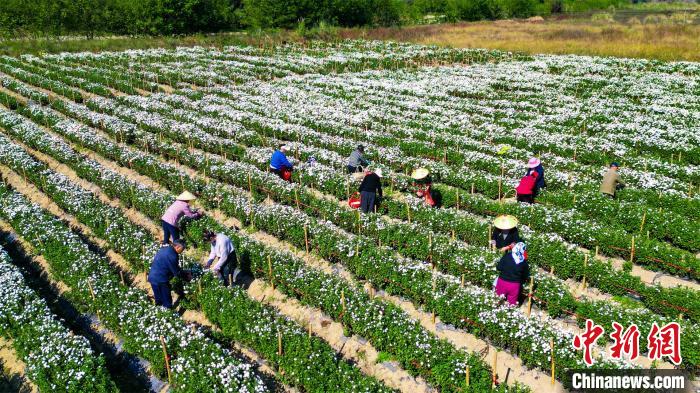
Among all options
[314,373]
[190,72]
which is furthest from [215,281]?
[190,72]

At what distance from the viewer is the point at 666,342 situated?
35.2 feet

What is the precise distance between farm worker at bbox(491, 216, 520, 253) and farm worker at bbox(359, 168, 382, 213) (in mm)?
5306

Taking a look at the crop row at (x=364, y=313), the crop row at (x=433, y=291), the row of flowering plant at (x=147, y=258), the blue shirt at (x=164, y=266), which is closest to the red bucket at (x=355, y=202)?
the crop row at (x=433, y=291)

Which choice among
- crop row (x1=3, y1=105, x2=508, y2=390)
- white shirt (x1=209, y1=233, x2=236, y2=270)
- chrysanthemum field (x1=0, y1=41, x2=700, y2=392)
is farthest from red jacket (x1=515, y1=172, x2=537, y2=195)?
white shirt (x1=209, y1=233, x2=236, y2=270)

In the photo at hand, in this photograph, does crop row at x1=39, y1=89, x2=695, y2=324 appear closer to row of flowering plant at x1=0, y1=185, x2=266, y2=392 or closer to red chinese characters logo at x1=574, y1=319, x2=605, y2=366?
red chinese characters logo at x1=574, y1=319, x2=605, y2=366

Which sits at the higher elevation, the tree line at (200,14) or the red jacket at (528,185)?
the tree line at (200,14)

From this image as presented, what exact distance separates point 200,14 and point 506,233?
85.0 metres

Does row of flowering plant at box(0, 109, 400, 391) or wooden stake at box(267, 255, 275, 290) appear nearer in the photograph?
row of flowering plant at box(0, 109, 400, 391)

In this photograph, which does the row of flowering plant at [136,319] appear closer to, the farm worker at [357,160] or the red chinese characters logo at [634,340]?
the red chinese characters logo at [634,340]

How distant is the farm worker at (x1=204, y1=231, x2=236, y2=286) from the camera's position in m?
13.7

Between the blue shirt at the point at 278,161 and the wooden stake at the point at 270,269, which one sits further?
the blue shirt at the point at 278,161

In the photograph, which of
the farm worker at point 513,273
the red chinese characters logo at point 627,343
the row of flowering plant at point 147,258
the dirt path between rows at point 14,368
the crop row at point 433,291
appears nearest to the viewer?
the row of flowering plant at point 147,258

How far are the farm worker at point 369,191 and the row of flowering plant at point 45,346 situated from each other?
988 cm

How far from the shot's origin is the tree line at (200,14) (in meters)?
71.3
